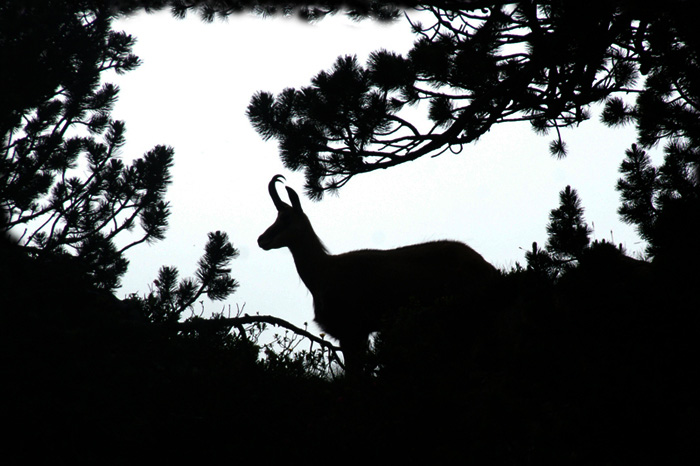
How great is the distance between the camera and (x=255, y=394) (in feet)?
18.2

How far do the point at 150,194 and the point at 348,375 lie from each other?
5737mm

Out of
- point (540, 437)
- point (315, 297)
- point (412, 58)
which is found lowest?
point (540, 437)

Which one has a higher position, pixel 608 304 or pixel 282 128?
pixel 282 128

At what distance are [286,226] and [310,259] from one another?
637 mm

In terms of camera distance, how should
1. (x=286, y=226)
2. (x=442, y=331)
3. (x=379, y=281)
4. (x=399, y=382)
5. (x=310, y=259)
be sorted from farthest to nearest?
(x=286, y=226)
(x=310, y=259)
(x=379, y=281)
(x=442, y=331)
(x=399, y=382)

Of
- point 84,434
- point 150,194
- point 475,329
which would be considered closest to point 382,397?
point 475,329

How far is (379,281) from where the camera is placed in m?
8.95

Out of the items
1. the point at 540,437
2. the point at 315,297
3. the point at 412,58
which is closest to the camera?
the point at 540,437

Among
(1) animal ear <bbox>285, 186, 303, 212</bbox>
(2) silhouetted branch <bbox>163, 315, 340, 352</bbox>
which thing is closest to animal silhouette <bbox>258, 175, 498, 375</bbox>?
(1) animal ear <bbox>285, 186, 303, 212</bbox>

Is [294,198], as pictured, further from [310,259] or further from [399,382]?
[399,382]

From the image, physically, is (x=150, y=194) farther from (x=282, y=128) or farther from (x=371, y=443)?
(x=371, y=443)

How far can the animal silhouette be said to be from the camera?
28.7 feet

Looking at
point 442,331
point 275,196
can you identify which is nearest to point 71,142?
point 275,196

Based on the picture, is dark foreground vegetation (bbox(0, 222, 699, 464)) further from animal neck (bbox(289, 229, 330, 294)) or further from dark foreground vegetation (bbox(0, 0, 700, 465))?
animal neck (bbox(289, 229, 330, 294))
